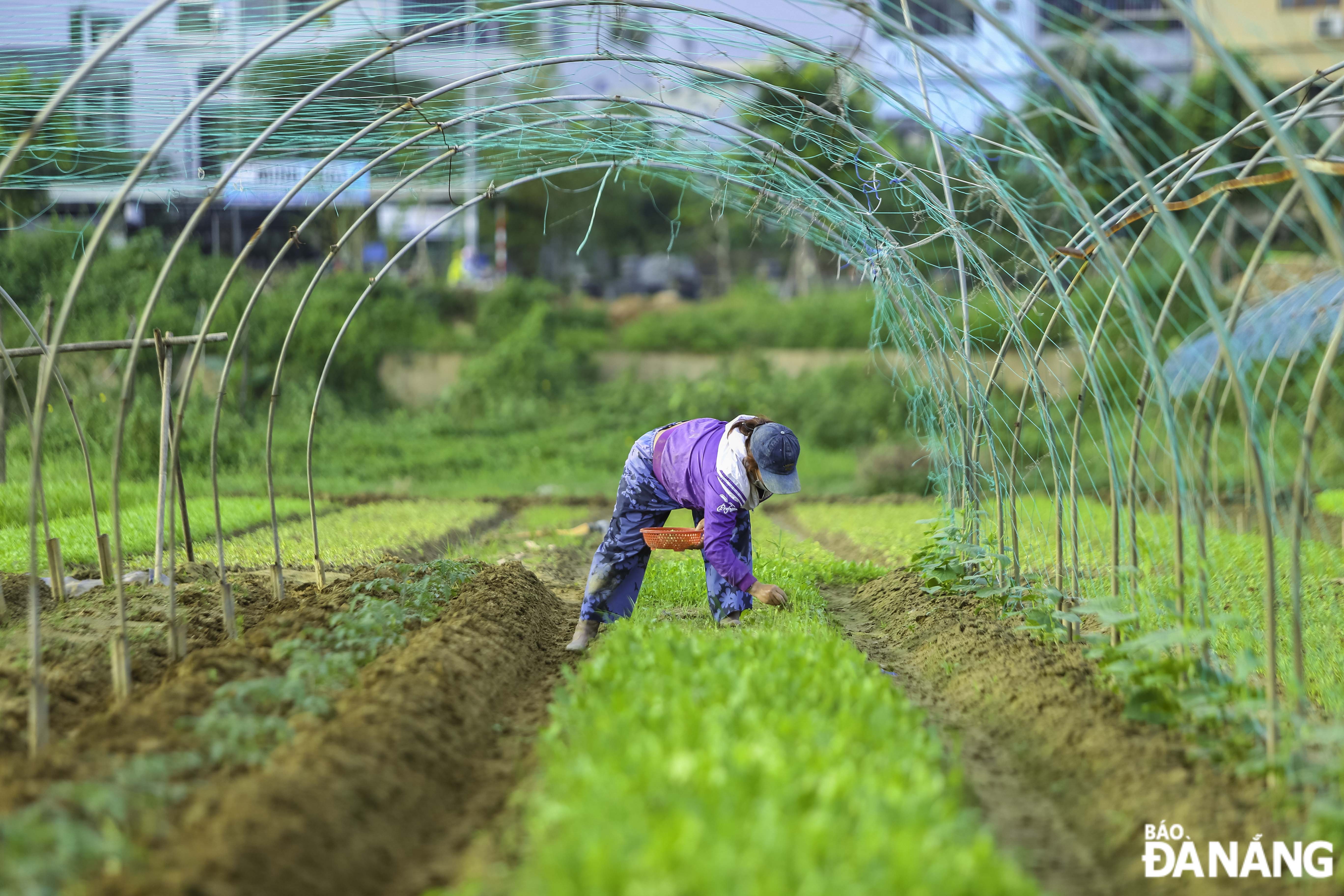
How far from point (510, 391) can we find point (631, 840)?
58.0 feet

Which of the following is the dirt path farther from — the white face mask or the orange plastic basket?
the white face mask

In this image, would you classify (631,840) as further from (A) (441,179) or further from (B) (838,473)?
(B) (838,473)

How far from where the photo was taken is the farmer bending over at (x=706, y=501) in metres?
5.69

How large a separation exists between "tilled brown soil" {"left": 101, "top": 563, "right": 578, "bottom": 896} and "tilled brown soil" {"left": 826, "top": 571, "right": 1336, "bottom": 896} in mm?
1903

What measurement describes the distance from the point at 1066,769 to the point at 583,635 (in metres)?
2.88

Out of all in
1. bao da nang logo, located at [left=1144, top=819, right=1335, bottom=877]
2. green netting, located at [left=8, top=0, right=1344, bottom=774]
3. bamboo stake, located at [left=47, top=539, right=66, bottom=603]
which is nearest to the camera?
bao da nang logo, located at [left=1144, top=819, right=1335, bottom=877]

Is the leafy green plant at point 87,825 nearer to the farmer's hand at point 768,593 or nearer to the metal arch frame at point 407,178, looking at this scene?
the metal arch frame at point 407,178

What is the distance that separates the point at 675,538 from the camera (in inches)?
234

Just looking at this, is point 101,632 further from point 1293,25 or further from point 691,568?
point 1293,25

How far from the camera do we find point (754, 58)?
24.4ft

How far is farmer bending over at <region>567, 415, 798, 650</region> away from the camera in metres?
5.69

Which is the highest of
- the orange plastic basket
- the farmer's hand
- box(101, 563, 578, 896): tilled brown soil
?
the orange plastic basket

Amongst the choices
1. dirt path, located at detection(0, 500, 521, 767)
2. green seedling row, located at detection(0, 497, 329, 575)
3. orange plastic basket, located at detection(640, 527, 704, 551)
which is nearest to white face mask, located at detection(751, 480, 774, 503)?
orange plastic basket, located at detection(640, 527, 704, 551)

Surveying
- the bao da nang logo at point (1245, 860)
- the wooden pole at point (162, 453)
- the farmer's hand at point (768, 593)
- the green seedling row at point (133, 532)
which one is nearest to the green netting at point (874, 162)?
the wooden pole at point (162, 453)
